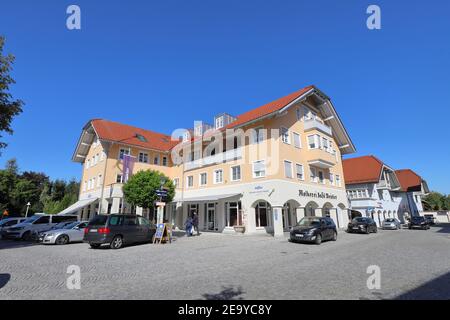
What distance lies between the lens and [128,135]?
32.4 metres

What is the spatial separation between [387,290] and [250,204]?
17029mm

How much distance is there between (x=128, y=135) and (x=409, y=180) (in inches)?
2232

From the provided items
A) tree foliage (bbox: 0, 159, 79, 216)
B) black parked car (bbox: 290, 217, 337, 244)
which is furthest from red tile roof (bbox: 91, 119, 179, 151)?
black parked car (bbox: 290, 217, 337, 244)

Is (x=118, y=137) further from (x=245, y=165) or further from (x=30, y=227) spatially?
(x=245, y=165)

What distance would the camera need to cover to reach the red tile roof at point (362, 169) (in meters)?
39.2

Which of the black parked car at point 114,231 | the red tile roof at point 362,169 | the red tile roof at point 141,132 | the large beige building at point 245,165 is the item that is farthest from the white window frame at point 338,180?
the black parked car at point 114,231

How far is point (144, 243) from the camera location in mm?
16750

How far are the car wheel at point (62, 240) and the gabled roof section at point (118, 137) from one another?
511 inches

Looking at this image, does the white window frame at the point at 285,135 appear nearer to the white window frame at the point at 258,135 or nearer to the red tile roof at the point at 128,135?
the white window frame at the point at 258,135

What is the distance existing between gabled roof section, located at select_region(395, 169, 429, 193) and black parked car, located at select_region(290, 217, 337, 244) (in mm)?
43325

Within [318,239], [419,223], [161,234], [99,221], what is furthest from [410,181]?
[99,221]

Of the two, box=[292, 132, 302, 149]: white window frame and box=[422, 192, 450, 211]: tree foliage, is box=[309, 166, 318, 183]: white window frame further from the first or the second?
box=[422, 192, 450, 211]: tree foliage
